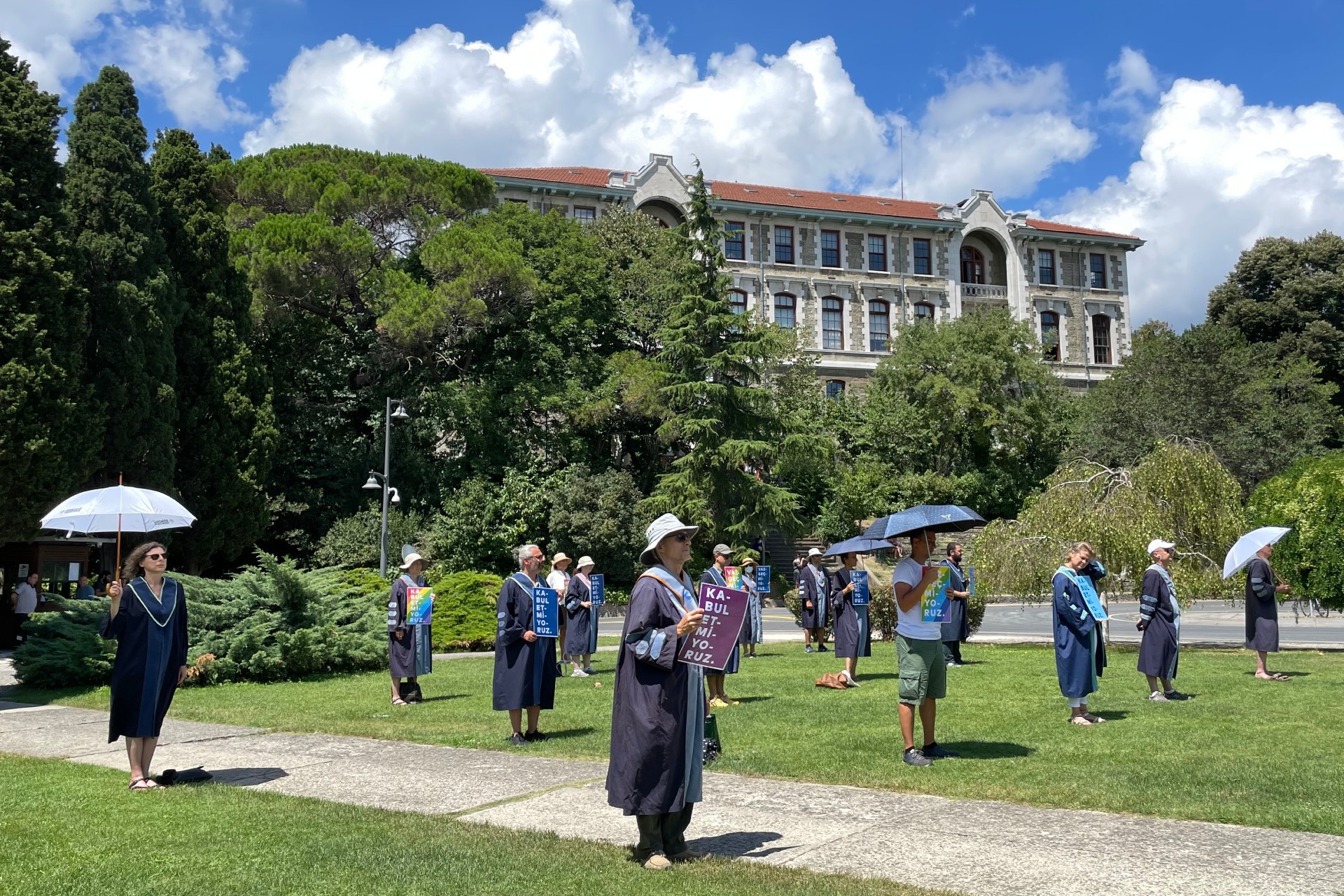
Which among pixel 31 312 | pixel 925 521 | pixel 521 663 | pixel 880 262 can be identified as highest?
pixel 880 262

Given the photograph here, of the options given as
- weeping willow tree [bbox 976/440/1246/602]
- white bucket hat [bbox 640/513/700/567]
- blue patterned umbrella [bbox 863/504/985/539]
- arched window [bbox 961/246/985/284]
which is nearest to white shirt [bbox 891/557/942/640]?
blue patterned umbrella [bbox 863/504/985/539]

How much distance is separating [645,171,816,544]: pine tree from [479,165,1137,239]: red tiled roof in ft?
60.4

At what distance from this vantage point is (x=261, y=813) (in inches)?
287

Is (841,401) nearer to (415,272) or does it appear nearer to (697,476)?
(697,476)

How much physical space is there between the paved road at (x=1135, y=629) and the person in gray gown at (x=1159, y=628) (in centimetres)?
729

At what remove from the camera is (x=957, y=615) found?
698 inches

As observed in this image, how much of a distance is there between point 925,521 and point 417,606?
286 inches

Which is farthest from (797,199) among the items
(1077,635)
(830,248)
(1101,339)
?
(1077,635)

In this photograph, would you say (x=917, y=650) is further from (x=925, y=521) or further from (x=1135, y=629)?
(x=1135, y=629)

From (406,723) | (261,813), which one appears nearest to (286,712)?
(406,723)

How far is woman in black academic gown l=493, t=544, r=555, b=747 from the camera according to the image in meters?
10.5

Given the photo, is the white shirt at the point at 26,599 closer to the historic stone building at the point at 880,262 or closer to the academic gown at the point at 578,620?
the academic gown at the point at 578,620

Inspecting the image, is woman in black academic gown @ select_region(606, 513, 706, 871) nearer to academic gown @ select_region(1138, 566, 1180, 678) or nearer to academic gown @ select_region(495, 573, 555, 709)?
academic gown @ select_region(495, 573, 555, 709)

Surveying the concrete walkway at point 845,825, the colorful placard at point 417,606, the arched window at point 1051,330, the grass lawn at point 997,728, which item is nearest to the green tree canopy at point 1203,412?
the arched window at point 1051,330
